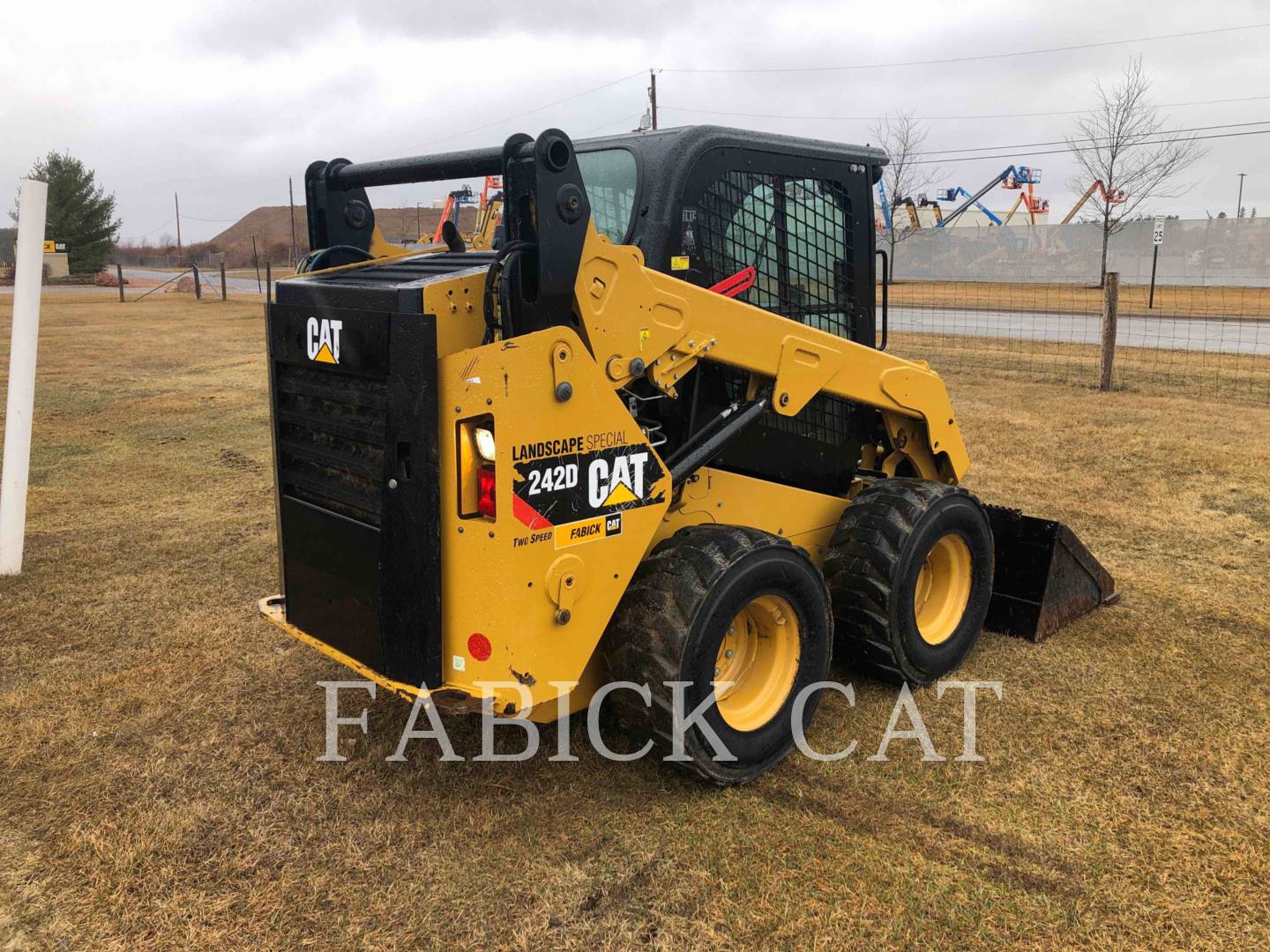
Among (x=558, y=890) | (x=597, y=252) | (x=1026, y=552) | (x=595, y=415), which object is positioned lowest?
(x=558, y=890)

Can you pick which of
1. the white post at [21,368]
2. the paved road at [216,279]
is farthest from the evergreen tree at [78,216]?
the white post at [21,368]

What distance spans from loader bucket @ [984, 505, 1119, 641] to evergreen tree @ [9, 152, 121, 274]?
58.1 m

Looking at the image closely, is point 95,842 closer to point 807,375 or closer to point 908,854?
point 908,854

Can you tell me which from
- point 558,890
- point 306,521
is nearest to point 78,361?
point 306,521

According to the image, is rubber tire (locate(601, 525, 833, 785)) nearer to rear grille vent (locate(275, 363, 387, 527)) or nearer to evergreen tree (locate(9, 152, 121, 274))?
rear grille vent (locate(275, 363, 387, 527))

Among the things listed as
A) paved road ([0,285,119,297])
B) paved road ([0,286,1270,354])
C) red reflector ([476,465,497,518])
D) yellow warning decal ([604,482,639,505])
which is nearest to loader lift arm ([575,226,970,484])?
yellow warning decal ([604,482,639,505])

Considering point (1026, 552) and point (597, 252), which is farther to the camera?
point (1026, 552)

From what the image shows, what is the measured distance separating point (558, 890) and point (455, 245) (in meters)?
2.50

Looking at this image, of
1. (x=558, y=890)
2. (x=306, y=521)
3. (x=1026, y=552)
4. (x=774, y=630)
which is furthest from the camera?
(x=1026, y=552)

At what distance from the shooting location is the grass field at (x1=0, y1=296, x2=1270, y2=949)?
2.95 metres

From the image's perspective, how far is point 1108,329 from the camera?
11.8 metres

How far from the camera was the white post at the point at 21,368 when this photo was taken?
5.62 meters

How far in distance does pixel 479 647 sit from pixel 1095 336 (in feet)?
58.6

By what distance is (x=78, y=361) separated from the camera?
16.3 metres
